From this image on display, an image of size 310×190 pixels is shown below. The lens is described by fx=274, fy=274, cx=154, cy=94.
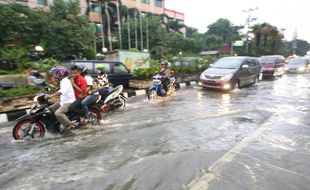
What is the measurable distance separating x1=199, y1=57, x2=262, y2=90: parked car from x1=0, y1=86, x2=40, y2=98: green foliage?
7.78 meters

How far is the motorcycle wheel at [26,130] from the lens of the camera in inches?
241

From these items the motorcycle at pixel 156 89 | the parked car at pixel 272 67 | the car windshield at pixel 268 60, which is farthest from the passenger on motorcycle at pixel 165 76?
the car windshield at pixel 268 60

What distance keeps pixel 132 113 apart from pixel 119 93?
96 centimetres

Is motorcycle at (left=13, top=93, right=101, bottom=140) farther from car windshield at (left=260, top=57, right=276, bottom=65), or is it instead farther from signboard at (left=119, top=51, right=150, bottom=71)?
car windshield at (left=260, top=57, right=276, bottom=65)

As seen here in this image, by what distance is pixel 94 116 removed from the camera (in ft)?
24.1

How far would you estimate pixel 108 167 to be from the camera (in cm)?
453

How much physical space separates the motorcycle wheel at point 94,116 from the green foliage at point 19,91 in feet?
12.2

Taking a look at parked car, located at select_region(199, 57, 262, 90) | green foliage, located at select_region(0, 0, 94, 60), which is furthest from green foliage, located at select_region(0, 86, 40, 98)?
green foliage, located at select_region(0, 0, 94, 60)

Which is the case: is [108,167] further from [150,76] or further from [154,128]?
[150,76]

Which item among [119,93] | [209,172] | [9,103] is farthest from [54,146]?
[9,103]

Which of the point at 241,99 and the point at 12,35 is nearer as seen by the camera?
the point at 241,99

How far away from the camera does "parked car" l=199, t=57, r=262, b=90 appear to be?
13.1 metres

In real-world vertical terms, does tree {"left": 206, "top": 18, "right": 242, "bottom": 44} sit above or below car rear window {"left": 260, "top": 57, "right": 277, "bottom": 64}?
above

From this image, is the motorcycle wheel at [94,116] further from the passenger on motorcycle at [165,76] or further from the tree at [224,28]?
the tree at [224,28]
